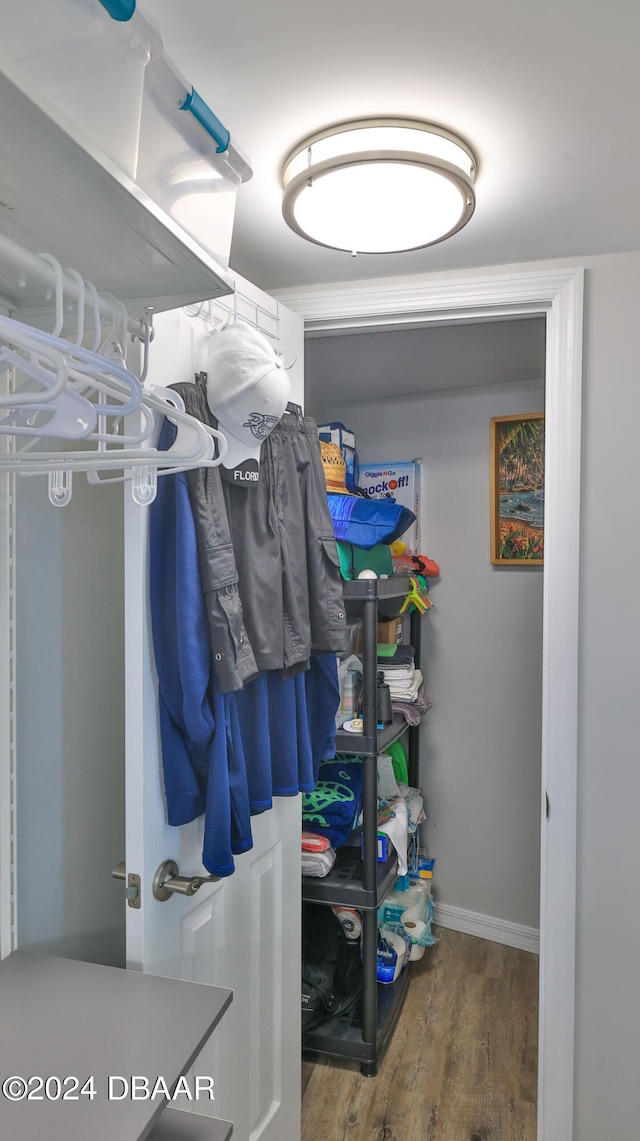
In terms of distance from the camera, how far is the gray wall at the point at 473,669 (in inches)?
114

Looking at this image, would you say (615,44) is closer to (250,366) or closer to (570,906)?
(250,366)

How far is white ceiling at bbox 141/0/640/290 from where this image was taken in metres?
0.92

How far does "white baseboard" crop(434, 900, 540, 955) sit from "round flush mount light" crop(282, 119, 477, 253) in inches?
104

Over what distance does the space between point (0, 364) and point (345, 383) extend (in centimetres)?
236

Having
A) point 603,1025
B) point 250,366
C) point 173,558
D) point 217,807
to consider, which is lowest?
point 603,1025

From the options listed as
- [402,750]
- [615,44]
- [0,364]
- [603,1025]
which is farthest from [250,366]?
[402,750]

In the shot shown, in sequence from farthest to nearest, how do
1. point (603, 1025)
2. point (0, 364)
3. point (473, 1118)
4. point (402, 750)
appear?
1. point (402, 750)
2. point (473, 1118)
3. point (603, 1025)
4. point (0, 364)

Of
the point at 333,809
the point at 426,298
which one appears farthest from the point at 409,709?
the point at 426,298

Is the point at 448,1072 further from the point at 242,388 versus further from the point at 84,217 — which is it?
the point at 84,217

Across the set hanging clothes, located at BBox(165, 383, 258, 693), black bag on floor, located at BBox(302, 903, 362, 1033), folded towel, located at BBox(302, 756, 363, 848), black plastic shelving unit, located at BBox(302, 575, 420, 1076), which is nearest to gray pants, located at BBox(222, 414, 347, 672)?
hanging clothes, located at BBox(165, 383, 258, 693)

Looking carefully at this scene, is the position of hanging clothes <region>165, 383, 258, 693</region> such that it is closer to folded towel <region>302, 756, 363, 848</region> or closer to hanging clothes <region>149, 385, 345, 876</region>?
hanging clothes <region>149, 385, 345, 876</region>

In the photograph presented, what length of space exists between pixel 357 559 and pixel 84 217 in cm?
157

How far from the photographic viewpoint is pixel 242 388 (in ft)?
4.01

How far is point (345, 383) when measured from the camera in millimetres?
2973
